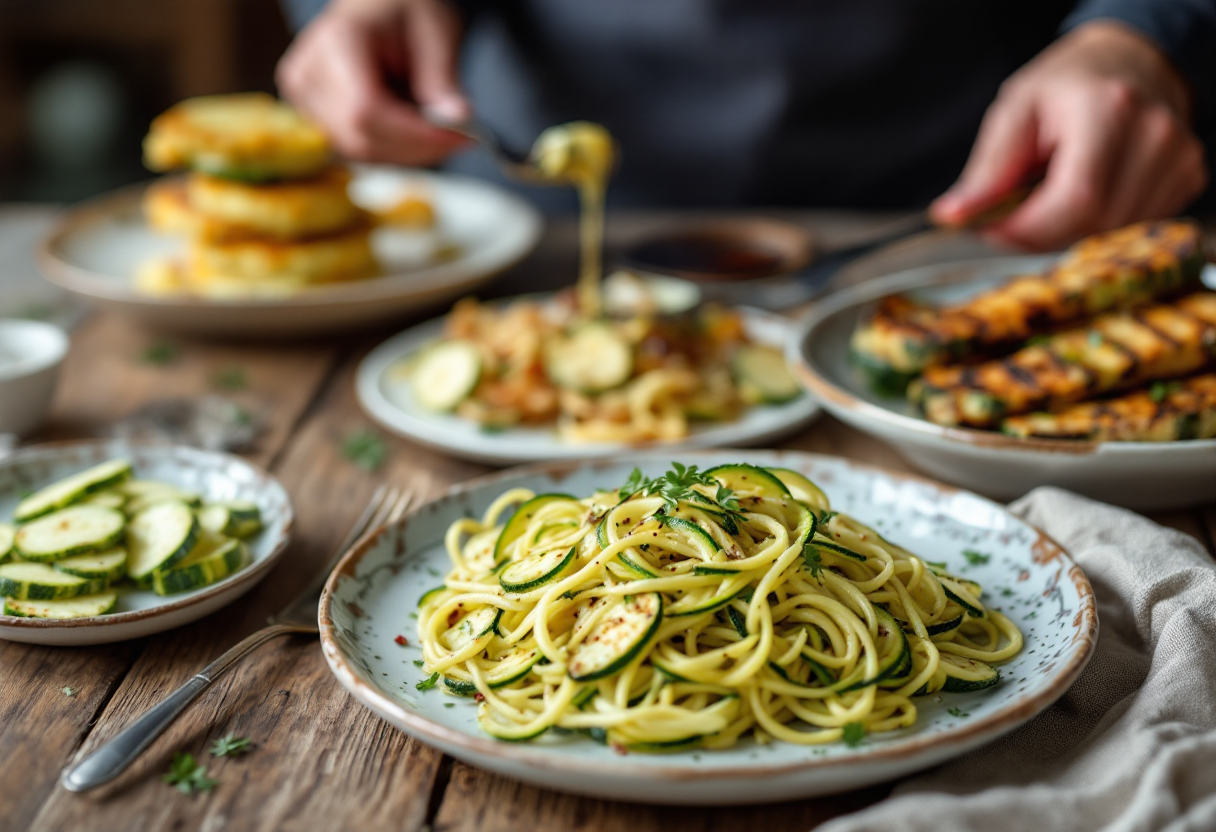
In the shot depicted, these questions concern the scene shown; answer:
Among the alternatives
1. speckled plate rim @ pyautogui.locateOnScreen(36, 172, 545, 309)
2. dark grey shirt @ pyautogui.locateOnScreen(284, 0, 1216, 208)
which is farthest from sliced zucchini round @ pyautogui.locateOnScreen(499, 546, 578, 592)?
dark grey shirt @ pyautogui.locateOnScreen(284, 0, 1216, 208)

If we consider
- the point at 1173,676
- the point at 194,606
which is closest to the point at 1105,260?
the point at 1173,676

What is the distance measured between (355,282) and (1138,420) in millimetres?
2988

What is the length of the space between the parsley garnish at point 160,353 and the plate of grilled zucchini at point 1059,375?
2306mm

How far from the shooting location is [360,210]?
484 cm

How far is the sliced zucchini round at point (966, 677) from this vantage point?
81.0 inches

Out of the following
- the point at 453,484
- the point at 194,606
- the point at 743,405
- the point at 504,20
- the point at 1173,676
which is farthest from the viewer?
the point at 504,20

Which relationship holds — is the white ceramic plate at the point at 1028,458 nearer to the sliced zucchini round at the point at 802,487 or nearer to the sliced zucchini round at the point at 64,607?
the sliced zucchini round at the point at 802,487

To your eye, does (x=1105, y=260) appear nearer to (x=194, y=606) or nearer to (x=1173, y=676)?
(x=1173, y=676)

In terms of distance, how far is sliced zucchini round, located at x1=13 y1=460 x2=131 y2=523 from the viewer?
106 inches

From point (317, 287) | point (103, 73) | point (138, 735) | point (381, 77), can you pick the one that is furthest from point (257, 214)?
point (103, 73)

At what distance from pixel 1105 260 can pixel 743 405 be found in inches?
44.9

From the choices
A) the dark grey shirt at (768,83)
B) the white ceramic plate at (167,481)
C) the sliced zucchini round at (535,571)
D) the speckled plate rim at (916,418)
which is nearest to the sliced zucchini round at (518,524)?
the sliced zucchini round at (535,571)

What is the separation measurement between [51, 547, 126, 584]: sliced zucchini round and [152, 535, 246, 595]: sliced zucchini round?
0.08 m

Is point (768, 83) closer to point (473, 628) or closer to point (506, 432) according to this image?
point (506, 432)
